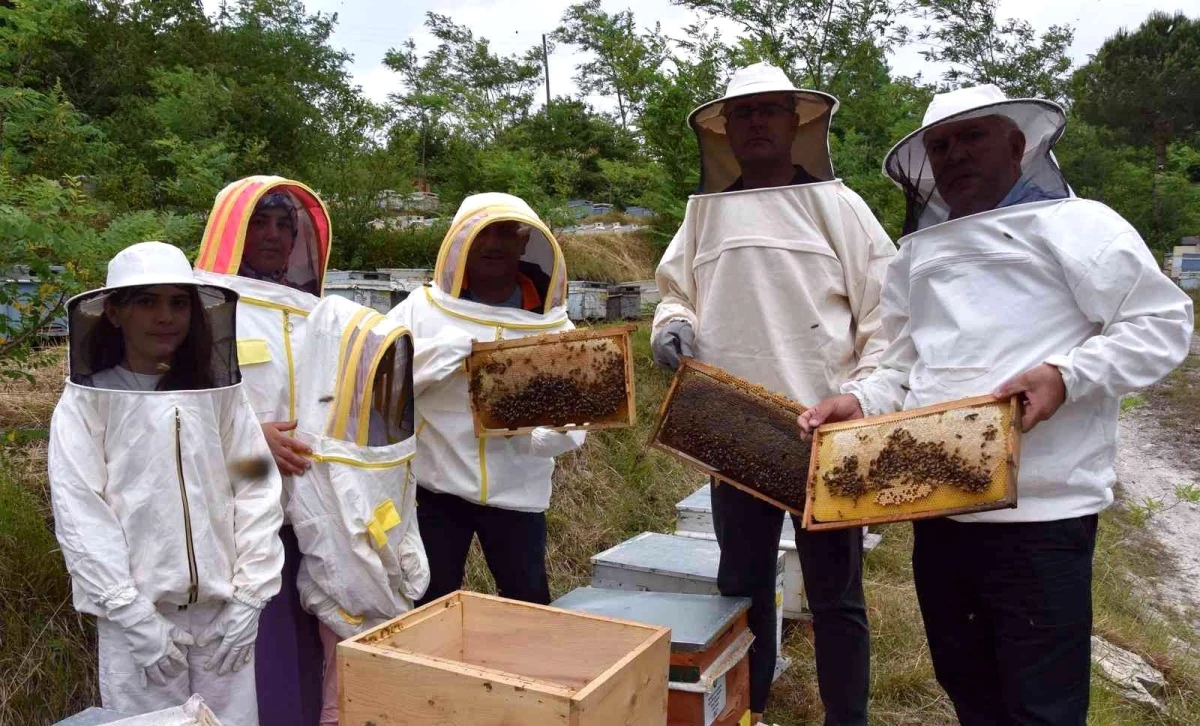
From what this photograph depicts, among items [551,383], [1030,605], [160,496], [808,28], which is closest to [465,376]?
[551,383]

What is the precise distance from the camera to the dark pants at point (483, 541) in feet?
10.3

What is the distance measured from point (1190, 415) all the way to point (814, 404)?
11089mm

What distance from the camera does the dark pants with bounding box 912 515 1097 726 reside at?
7.36ft

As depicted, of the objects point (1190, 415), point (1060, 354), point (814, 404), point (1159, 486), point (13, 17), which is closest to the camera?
point (1060, 354)

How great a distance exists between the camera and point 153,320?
2.44 m

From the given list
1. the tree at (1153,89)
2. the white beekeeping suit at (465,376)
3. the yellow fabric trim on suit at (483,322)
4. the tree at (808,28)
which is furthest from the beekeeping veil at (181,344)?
the tree at (1153,89)

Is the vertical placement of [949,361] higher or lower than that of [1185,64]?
lower

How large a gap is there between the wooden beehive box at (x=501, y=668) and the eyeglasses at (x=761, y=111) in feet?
5.58

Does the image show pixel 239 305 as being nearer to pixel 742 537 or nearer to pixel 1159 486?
pixel 742 537

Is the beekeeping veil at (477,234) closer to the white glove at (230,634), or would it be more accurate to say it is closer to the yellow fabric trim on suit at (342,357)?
the yellow fabric trim on suit at (342,357)

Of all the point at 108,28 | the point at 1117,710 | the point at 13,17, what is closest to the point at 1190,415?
the point at 1117,710

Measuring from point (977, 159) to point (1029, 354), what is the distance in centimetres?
55

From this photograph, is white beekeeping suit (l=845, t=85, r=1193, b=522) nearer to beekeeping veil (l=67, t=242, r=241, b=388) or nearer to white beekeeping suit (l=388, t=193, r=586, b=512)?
white beekeeping suit (l=388, t=193, r=586, b=512)

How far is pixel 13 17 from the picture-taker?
3.49m
